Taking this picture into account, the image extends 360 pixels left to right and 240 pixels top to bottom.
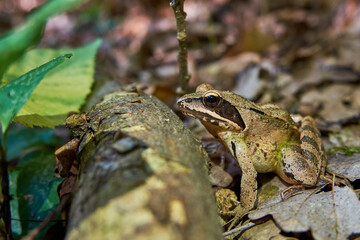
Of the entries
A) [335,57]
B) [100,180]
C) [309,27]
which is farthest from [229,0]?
[100,180]

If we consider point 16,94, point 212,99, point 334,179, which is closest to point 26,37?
point 16,94

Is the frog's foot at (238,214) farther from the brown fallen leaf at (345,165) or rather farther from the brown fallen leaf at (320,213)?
the brown fallen leaf at (345,165)

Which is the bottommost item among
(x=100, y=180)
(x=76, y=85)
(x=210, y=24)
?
(x=100, y=180)

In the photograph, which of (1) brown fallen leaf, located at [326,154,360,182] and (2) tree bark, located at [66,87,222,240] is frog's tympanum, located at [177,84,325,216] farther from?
(2) tree bark, located at [66,87,222,240]

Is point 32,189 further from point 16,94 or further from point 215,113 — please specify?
point 215,113

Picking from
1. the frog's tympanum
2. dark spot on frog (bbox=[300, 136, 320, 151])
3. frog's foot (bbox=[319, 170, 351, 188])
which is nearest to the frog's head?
the frog's tympanum

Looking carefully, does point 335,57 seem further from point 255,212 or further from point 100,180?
point 100,180

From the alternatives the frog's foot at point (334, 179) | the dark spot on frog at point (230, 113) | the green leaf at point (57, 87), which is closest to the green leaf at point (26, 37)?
the green leaf at point (57, 87)
